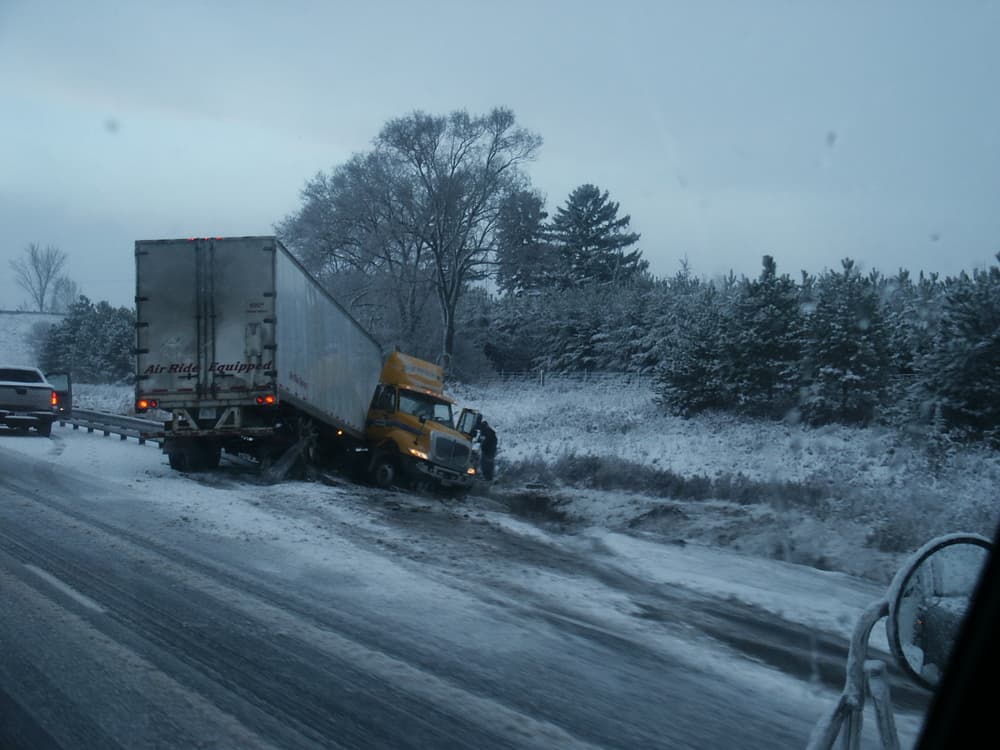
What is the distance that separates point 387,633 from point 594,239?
46516mm

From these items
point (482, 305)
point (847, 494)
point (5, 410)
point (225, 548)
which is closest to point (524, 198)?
point (482, 305)

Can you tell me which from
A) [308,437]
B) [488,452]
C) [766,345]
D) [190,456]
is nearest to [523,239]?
[766,345]

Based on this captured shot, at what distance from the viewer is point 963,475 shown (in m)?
15.2

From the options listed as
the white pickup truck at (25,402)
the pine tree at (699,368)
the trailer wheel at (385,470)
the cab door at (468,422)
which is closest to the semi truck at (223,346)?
the trailer wheel at (385,470)

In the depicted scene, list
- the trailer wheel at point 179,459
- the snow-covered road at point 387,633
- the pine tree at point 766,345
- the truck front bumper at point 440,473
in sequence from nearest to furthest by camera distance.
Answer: the snow-covered road at point 387,633 → the trailer wheel at point 179,459 → the truck front bumper at point 440,473 → the pine tree at point 766,345

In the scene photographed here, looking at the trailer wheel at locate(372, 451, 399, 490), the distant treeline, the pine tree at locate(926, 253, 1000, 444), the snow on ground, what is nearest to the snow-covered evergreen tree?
the snow on ground

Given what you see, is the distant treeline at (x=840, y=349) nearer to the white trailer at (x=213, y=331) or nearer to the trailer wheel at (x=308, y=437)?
the trailer wheel at (x=308, y=437)

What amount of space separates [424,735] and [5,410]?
69.2 ft

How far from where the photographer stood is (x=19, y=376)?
22.7 metres

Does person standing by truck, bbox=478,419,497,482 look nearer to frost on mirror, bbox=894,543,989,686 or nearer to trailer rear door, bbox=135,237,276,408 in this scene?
trailer rear door, bbox=135,237,276,408

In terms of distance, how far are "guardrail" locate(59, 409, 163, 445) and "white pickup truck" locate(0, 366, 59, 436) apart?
1.39 meters

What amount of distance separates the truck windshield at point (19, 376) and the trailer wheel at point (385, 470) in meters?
10.9

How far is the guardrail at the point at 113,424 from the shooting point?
70.0ft

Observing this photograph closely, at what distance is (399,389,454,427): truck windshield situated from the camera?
1862 cm
